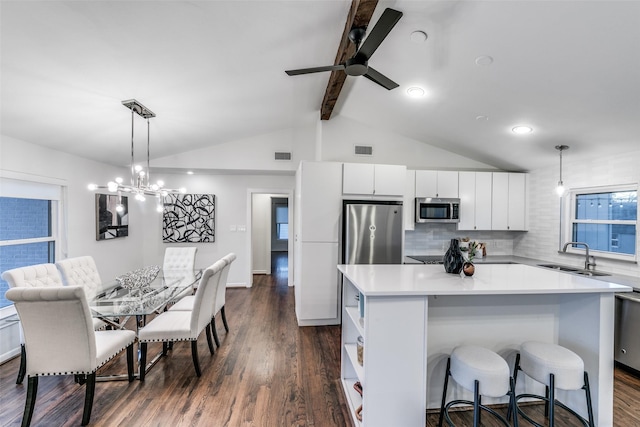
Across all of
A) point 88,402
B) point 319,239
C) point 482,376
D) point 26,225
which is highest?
point 26,225

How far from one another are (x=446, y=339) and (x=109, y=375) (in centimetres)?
291

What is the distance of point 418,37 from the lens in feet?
7.29

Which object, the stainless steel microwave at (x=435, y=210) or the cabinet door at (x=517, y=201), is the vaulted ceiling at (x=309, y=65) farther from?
the stainless steel microwave at (x=435, y=210)

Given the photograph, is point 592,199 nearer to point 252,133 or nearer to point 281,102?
point 281,102

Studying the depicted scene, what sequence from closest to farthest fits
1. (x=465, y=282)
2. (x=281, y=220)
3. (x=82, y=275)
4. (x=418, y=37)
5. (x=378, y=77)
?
(x=465, y=282), (x=378, y=77), (x=418, y=37), (x=82, y=275), (x=281, y=220)

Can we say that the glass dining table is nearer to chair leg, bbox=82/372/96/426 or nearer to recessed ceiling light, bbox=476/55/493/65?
chair leg, bbox=82/372/96/426

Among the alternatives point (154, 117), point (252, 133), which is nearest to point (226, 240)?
point (252, 133)

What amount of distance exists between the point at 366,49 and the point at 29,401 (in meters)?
3.25

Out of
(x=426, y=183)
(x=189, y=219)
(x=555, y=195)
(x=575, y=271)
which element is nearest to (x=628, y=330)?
(x=575, y=271)

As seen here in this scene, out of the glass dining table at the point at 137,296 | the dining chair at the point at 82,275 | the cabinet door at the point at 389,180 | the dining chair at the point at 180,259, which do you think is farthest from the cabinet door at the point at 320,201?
the dining chair at the point at 82,275

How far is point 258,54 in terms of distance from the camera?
2.45 m

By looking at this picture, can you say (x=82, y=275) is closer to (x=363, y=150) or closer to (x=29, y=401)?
(x=29, y=401)

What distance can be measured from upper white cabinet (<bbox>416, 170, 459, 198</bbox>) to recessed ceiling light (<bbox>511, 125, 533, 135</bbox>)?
3.26 ft

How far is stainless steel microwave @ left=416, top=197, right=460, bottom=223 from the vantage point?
4059 millimetres
